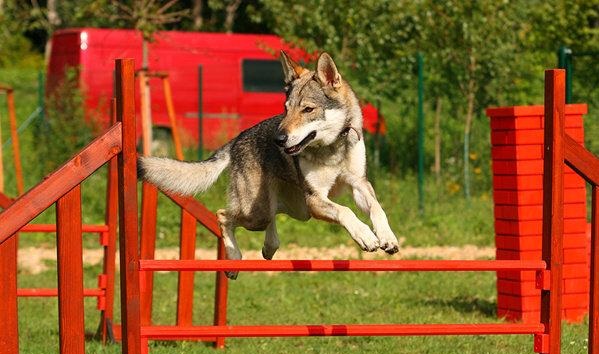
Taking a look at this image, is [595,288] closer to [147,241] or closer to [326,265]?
[326,265]

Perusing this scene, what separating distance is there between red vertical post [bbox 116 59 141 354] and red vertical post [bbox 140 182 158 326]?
11.3ft

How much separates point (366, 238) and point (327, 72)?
3.68ft

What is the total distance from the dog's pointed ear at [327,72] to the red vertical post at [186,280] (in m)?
Answer: 2.69

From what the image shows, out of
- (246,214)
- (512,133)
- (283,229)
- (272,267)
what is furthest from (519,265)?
(283,229)

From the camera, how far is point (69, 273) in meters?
5.39

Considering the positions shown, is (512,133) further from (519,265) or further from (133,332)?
(133,332)

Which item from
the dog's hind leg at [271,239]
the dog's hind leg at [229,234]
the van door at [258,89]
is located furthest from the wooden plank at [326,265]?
the van door at [258,89]

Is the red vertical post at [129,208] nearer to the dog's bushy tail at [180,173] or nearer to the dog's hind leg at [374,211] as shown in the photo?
the dog's bushy tail at [180,173]

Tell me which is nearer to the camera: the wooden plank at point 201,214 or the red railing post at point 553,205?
A: the red railing post at point 553,205

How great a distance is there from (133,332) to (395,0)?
13924 mm

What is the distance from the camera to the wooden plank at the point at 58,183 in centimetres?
523

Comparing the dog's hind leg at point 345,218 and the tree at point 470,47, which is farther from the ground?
the tree at point 470,47

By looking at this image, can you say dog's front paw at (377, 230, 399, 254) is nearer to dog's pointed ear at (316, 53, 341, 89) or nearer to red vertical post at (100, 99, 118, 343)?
dog's pointed ear at (316, 53, 341, 89)

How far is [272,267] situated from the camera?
18.5 feet
